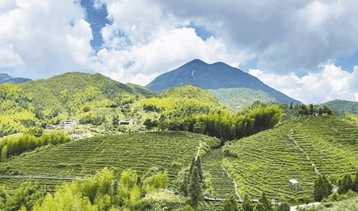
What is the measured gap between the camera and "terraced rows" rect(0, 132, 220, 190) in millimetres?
94375

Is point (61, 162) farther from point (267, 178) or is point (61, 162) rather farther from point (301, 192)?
point (301, 192)

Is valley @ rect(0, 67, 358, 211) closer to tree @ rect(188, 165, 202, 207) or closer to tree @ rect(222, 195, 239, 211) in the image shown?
tree @ rect(188, 165, 202, 207)

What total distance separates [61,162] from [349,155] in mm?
73954

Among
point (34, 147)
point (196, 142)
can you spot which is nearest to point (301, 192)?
point (196, 142)

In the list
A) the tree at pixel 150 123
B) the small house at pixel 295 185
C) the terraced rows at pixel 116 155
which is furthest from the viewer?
the tree at pixel 150 123

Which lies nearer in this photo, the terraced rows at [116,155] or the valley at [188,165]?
the valley at [188,165]

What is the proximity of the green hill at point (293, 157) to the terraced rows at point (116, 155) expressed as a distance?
13.0m

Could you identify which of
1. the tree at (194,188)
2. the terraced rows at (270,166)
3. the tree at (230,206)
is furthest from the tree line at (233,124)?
the tree at (230,206)

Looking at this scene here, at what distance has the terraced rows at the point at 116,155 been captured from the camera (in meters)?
94.4

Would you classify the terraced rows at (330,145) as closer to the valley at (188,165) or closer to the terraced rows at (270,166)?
the valley at (188,165)

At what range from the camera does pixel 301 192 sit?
216ft

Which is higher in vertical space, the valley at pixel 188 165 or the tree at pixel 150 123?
the tree at pixel 150 123

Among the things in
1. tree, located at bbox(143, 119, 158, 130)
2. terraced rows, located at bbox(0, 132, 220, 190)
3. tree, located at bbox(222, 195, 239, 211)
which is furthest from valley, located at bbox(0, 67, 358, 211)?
tree, located at bbox(143, 119, 158, 130)

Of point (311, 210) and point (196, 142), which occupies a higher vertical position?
point (196, 142)
